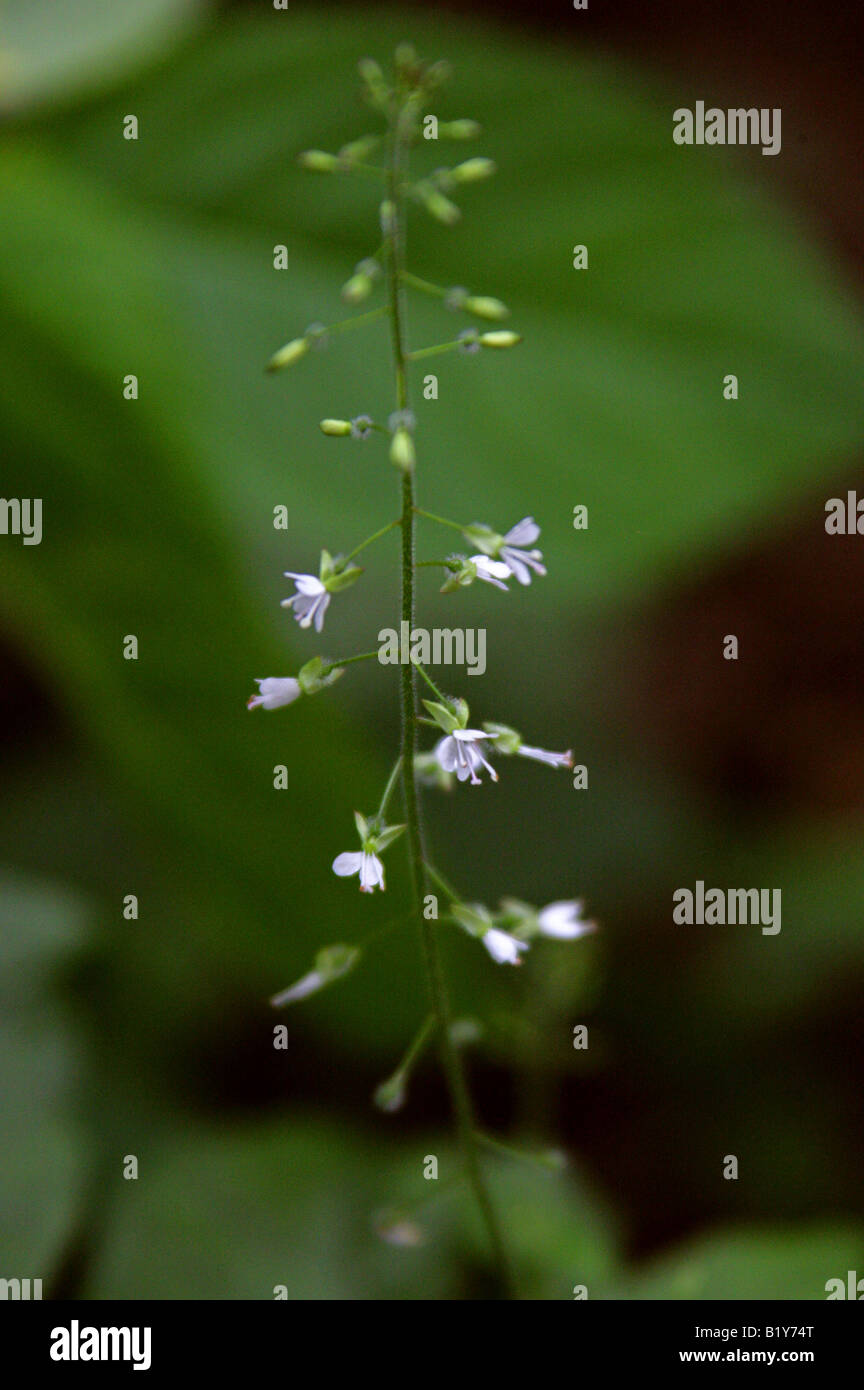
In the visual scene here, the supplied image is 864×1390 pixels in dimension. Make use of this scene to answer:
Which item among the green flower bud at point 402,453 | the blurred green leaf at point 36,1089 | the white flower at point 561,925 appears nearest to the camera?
the green flower bud at point 402,453

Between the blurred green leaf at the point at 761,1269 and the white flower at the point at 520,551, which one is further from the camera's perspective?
the blurred green leaf at the point at 761,1269

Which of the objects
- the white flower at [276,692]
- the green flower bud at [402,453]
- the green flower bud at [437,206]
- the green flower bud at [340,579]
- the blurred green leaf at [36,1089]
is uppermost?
the green flower bud at [437,206]

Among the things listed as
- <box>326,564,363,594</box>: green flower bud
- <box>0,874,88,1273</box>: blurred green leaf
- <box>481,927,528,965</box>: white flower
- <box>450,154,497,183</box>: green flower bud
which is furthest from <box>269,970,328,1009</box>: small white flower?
<box>450,154,497,183</box>: green flower bud

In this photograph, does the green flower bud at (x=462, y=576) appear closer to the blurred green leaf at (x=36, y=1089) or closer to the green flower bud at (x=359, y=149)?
the green flower bud at (x=359, y=149)

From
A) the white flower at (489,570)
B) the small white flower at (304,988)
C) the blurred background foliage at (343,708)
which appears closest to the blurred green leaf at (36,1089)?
the blurred background foliage at (343,708)

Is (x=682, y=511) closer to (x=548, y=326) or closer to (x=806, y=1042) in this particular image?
(x=548, y=326)

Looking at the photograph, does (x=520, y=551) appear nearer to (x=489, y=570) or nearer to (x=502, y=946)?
(x=489, y=570)
